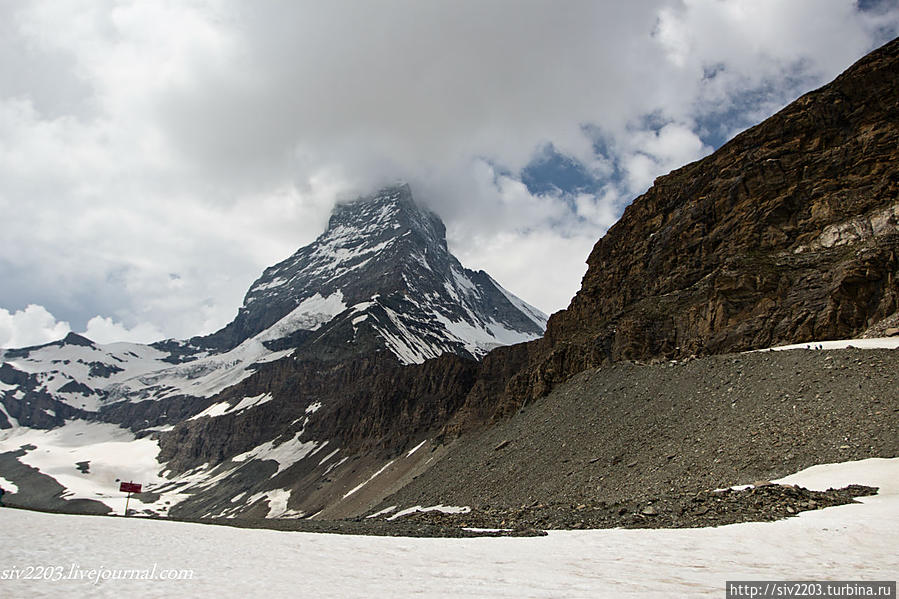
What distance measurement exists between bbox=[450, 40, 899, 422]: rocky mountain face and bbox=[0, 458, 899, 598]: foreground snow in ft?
102

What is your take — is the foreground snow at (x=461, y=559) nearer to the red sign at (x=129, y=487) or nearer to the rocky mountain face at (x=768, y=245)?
the rocky mountain face at (x=768, y=245)

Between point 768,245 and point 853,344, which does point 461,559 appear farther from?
point 768,245

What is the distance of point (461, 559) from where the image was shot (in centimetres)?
1270

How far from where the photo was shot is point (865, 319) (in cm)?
4059

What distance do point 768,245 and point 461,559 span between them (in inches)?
2066

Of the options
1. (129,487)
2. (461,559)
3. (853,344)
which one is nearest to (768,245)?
→ (853,344)

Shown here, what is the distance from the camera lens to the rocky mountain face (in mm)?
43750

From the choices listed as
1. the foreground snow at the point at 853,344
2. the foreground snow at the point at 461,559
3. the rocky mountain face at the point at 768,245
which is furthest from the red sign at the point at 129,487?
the foreground snow at the point at 853,344

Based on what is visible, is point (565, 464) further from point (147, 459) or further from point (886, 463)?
point (147, 459)

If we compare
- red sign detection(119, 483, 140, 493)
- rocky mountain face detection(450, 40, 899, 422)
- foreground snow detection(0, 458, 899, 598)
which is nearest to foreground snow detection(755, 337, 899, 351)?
rocky mountain face detection(450, 40, 899, 422)

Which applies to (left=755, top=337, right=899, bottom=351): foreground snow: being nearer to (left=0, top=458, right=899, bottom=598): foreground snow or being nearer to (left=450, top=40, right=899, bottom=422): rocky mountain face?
(left=450, top=40, right=899, bottom=422): rocky mountain face

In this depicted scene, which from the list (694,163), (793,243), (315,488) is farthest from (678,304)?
(315,488)

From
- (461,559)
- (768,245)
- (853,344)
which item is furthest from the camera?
(768,245)

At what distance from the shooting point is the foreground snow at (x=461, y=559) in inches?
367
